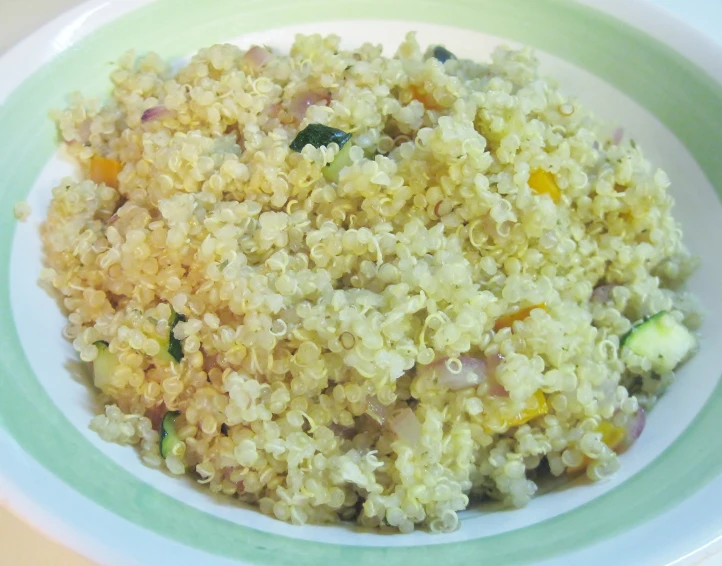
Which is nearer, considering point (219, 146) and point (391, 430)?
point (391, 430)

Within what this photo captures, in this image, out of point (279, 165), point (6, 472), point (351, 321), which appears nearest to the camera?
point (6, 472)

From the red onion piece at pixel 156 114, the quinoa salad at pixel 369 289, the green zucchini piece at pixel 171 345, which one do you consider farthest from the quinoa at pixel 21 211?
the green zucchini piece at pixel 171 345

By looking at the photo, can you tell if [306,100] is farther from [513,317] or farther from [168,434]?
[168,434]

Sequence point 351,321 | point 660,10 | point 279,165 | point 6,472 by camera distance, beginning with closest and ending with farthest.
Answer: point 6,472
point 351,321
point 279,165
point 660,10

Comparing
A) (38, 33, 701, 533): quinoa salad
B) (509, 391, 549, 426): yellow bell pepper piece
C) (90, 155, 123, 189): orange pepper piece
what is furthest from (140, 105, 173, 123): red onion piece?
(509, 391, 549, 426): yellow bell pepper piece

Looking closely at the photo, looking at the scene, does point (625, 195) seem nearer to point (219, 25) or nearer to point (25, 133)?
point (219, 25)

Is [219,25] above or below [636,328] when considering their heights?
above

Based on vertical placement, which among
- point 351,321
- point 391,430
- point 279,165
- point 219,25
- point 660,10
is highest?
point 660,10

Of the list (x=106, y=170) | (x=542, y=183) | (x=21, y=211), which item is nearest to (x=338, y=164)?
(x=542, y=183)

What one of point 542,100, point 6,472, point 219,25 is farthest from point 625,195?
point 6,472
